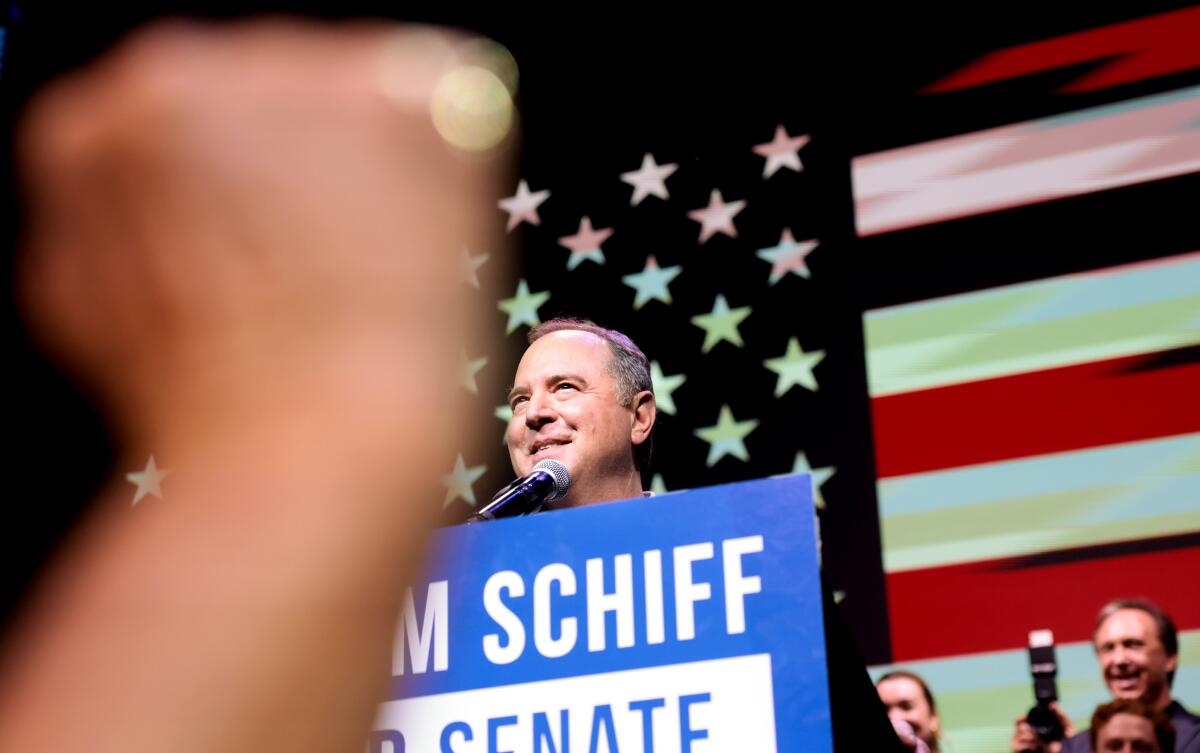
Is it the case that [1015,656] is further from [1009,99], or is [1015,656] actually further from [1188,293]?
[1009,99]

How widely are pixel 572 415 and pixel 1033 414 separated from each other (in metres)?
1.90

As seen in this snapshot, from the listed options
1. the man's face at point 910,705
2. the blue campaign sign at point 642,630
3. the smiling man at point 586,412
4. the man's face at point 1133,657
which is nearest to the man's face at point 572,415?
the smiling man at point 586,412

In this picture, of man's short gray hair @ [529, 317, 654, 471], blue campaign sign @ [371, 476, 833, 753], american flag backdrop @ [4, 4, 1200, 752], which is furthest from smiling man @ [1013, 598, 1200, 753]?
blue campaign sign @ [371, 476, 833, 753]

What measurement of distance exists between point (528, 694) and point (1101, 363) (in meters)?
4.00

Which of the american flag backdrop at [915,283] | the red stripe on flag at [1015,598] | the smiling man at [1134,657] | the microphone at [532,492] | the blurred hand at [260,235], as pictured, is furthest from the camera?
the american flag backdrop at [915,283]

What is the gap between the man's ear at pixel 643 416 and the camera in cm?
386

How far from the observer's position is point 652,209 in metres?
5.72

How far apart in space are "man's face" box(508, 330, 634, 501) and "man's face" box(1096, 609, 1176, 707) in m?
1.50

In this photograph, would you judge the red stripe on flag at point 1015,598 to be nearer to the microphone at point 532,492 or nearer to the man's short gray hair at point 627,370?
the man's short gray hair at point 627,370

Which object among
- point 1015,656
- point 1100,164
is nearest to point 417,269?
point 1015,656

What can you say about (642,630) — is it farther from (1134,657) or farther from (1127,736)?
(1134,657)

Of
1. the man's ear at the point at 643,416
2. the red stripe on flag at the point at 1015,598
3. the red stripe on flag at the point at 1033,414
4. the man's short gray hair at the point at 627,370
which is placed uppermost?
the red stripe on flag at the point at 1033,414

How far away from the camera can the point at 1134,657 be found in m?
4.22

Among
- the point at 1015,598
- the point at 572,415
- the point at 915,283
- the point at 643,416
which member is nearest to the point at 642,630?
the point at 572,415
